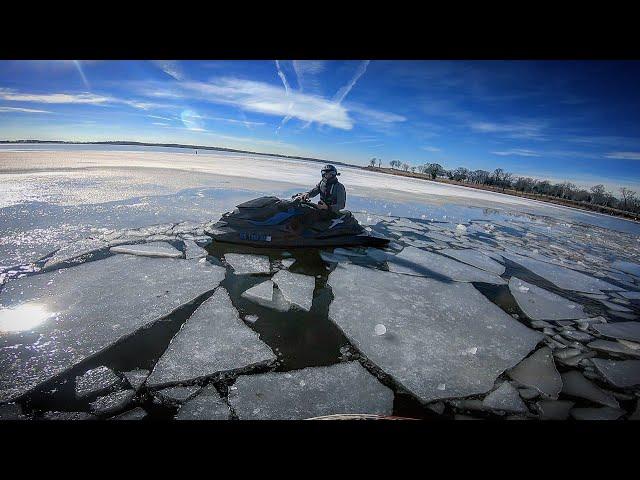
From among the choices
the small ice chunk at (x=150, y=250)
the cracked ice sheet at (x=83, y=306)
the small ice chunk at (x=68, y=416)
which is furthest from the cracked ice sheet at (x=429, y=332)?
the small ice chunk at (x=150, y=250)

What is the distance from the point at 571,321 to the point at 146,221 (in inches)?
296

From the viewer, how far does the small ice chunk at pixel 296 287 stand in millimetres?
3389

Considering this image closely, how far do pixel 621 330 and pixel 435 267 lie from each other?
2357mm

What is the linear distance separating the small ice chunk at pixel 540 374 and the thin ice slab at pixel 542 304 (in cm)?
99

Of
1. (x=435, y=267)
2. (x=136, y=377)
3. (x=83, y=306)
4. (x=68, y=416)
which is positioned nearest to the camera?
(x=68, y=416)

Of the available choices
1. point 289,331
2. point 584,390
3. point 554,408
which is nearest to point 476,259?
point 584,390

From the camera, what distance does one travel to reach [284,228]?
16.9 ft

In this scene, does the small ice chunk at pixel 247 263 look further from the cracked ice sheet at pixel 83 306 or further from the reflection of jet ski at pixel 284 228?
the reflection of jet ski at pixel 284 228

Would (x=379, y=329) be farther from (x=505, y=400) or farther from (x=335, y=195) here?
(x=335, y=195)

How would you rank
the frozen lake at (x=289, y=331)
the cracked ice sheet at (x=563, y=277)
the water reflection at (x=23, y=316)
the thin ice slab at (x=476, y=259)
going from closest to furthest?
the frozen lake at (x=289, y=331) → the water reflection at (x=23, y=316) → the cracked ice sheet at (x=563, y=277) → the thin ice slab at (x=476, y=259)

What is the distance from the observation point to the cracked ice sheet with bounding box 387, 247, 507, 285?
472 centimetres
